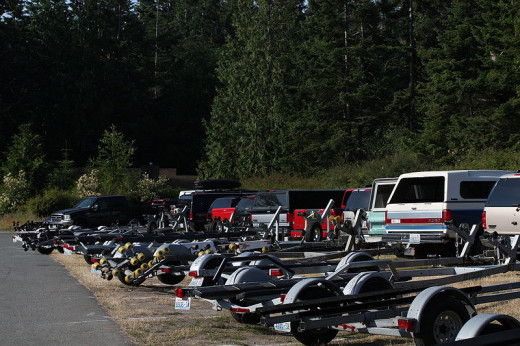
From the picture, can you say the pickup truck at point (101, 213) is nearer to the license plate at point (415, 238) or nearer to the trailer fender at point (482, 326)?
the license plate at point (415, 238)

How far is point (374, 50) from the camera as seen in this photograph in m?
58.5

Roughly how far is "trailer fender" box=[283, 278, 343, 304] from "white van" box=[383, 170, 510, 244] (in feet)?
26.6

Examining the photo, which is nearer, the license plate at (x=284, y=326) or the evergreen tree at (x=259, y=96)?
the license plate at (x=284, y=326)

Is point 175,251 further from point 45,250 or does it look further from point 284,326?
point 45,250

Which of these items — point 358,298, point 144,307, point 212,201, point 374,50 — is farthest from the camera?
point 374,50

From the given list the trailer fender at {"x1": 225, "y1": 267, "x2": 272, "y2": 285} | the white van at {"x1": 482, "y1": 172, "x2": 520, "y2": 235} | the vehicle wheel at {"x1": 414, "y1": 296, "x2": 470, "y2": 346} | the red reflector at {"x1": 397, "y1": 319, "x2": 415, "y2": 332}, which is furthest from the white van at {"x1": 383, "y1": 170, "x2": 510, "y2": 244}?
the red reflector at {"x1": 397, "y1": 319, "x2": 415, "y2": 332}

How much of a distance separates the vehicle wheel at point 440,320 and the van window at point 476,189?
9773 mm

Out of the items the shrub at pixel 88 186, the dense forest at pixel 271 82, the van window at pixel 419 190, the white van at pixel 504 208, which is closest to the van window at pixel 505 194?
the white van at pixel 504 208

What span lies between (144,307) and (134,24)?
79695 millimetres

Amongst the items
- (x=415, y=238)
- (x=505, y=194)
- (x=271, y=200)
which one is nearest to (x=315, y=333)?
(x=415, y=238)

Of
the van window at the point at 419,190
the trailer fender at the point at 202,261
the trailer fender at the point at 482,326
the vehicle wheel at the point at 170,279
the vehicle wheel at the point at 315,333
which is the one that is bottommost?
the vehicle wheel at the point at 170,279

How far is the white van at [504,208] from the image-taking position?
50.5ft

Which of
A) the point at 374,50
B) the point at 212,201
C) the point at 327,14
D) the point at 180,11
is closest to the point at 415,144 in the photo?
the point at 374,50

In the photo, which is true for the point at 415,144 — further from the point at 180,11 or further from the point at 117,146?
the point at 180,11
